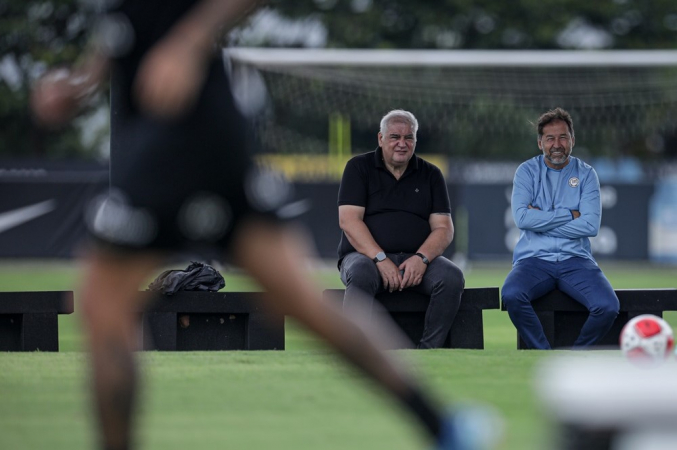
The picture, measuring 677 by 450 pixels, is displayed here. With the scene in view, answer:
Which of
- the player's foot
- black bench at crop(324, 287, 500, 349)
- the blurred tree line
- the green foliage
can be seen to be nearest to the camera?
the player's foot

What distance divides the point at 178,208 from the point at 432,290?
3760 mm

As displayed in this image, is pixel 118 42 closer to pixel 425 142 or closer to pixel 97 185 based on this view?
pixel 97 185

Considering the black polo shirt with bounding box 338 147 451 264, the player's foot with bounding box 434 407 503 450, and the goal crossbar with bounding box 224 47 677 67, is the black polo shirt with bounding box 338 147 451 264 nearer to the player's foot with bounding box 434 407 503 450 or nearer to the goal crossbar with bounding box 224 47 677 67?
the player's foot with bounding box 434 407 503 450

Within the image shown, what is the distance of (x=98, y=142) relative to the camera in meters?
36.2

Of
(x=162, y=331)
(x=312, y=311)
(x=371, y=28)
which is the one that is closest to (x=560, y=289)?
(x=162, y=331)

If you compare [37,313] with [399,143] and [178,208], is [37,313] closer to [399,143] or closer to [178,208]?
[399,143]

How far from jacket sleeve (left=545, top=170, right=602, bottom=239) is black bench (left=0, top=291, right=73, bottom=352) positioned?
2.82m

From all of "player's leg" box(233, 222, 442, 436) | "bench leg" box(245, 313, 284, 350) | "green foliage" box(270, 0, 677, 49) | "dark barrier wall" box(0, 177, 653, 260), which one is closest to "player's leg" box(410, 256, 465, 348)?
"bench leg" box(245, 313, 284, 350)

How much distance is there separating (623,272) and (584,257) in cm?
1154

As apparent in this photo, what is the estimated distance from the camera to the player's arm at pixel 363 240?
263 inches

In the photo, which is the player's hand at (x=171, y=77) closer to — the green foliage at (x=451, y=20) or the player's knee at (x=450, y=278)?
the player's knee at (x=450, y=278)

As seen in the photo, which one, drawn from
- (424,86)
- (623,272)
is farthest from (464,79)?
(623,272)

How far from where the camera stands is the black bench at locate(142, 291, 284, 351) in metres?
6.71

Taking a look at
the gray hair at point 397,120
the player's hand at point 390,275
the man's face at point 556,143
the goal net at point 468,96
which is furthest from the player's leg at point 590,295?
the goal net at point 468,96
